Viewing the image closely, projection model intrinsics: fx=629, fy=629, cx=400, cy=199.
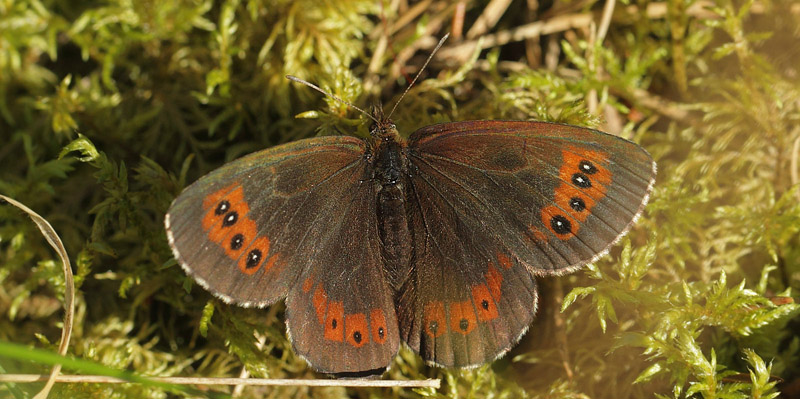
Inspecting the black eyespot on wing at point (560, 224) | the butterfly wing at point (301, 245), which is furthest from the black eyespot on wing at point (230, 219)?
the black eyespot on wing at point (560, 224)

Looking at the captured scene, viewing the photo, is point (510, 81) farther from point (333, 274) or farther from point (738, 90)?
point (333, 274)

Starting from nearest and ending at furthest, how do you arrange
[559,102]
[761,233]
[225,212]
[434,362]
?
[225,212], [434,362], [761,233], [559,102]

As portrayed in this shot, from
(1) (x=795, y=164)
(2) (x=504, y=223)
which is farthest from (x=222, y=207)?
(1) (x=795, y=164)

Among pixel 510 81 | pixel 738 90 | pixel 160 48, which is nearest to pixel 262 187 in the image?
pixel 510 81

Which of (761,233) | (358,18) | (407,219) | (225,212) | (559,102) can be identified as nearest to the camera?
(225,212)

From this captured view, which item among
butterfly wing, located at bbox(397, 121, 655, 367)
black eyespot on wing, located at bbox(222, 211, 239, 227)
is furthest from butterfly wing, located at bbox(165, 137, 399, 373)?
butterfly wing, located at bbox(397, 121, 655, 367)

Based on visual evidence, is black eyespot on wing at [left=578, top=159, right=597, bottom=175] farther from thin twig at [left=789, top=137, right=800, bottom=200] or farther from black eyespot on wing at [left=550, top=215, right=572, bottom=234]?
thin twig at [left=789, top=137, right=800, bottom=200]
